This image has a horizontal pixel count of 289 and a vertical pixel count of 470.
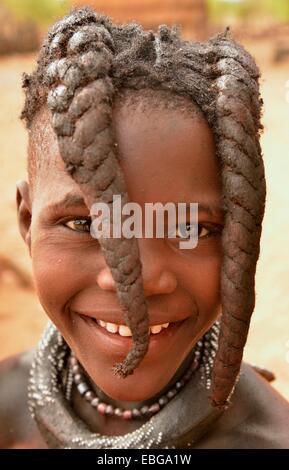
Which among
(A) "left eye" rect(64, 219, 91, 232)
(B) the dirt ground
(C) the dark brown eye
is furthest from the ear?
(B) the dirt ground

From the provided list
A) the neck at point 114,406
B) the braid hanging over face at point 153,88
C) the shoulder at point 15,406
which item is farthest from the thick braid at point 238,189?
the shoulder at point 15,406

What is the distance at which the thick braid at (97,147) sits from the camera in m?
1.65

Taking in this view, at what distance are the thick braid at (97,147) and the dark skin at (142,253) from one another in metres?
0.09

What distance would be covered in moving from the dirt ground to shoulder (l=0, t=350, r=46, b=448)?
135cm

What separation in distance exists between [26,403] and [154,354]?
0.85 metres

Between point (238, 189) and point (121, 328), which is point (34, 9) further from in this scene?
point (238, 189)

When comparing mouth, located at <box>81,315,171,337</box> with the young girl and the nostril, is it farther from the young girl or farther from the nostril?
the nostril

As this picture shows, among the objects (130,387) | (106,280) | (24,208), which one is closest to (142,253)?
(106,280)

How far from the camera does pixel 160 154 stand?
5.80 feet

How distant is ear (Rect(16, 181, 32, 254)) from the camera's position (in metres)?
2.21

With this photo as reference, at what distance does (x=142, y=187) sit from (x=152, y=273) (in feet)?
0.67

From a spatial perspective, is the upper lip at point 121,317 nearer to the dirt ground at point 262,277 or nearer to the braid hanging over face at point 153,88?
the braid hanging over face at point 153,88
